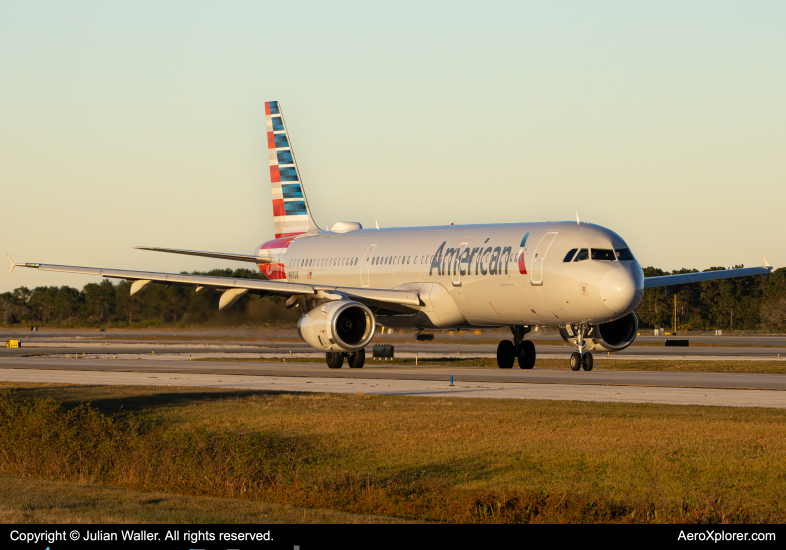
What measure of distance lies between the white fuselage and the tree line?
5801 mm

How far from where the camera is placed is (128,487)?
13.1m

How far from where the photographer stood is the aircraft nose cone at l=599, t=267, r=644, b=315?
3038 centimetres

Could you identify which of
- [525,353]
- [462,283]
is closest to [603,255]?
[462,283]

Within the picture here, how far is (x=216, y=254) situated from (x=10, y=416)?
81.0ft

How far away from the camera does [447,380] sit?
30.0 m

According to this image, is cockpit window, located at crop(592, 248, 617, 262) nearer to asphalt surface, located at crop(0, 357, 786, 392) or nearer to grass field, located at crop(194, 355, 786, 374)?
asphalt surface, located at crop(0, 357, 786, 392)

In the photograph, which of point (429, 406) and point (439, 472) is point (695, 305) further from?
point (439, 472)

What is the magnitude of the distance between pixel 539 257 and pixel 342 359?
29.3 ft

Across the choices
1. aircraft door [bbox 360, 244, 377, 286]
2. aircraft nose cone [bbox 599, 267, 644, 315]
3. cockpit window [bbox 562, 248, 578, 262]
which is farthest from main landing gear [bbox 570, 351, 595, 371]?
aircraft door [bbox 360, 244, 377, 286]

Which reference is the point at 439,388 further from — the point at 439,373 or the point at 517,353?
the point at 517,353

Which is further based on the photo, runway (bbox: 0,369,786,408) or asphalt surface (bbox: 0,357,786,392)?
asphalt surface (bbox: 0,357,786,392)

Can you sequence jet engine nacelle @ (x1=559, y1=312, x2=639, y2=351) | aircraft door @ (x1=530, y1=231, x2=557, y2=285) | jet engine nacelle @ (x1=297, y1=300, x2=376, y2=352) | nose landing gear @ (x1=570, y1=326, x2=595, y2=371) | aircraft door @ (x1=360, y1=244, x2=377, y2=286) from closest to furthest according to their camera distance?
aircraft door @ (x1=530, y1=231, x2=557, y2=285)
nose landing gear @ (x1=570, y1=326, x2=595, y2=371)
jet engine nacelle @ (x1=297, y1=300, x2=376, y2=352)
jet engine nacelle @ (x1=559, y1=312, x2=639, y2=351)
aircraft door @ (x1=360, y1=244, x2=377, y2=286)

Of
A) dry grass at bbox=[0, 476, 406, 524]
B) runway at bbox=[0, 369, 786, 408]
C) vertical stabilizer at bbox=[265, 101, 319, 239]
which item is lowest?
dry grass at bbox=[0, 476, 406, 524]
